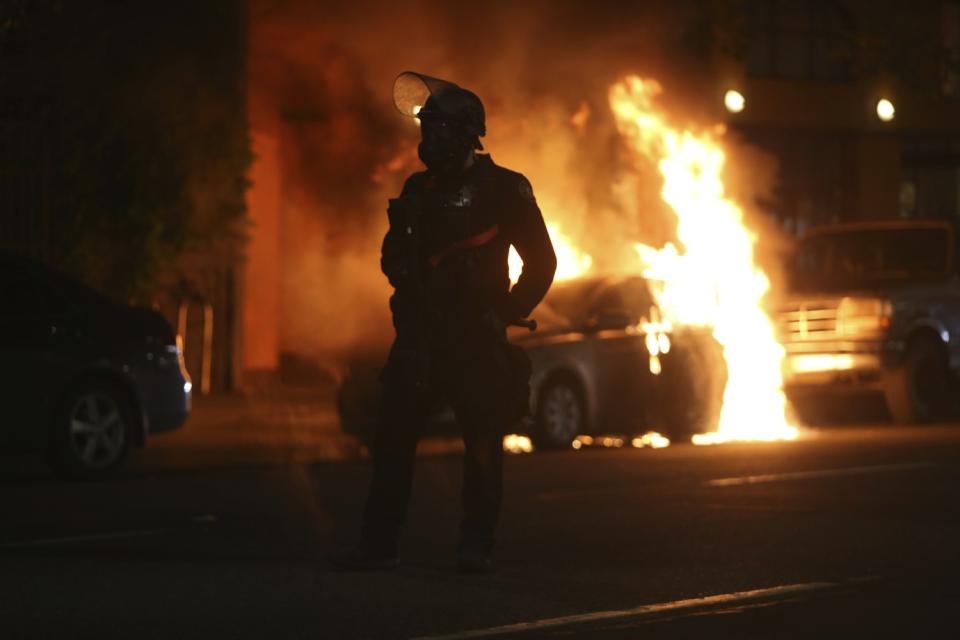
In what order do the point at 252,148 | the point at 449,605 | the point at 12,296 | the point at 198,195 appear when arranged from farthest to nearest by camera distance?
the point at 252,148, the point at 198,195, the point at 12,296, the point at 449,605

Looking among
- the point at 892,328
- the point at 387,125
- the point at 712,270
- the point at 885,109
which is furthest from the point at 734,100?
the point at 892,328

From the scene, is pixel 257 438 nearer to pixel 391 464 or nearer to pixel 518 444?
pixel 518 444

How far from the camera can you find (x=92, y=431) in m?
13.9

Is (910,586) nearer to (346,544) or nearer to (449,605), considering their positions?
(449,605)

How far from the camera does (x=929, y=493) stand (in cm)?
1195

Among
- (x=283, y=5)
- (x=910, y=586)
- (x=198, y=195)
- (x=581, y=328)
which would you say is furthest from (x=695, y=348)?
(x=910, y=586)

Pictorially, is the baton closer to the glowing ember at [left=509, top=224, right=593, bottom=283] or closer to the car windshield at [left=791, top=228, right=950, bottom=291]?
the car windshield at [left=791, top=228, right=950, bottom=291]

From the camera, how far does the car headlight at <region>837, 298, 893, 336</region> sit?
20078 mm

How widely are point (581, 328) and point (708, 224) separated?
7881mm

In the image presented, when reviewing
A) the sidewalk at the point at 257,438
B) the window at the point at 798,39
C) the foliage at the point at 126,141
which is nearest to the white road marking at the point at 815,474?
the sidewalk at the point at 257,438

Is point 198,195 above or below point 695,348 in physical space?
above

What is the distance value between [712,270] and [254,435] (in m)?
6.77

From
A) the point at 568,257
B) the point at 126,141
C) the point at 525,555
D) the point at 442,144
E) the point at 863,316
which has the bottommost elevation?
the point at 525,555

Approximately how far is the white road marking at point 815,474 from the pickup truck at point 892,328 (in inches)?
246
